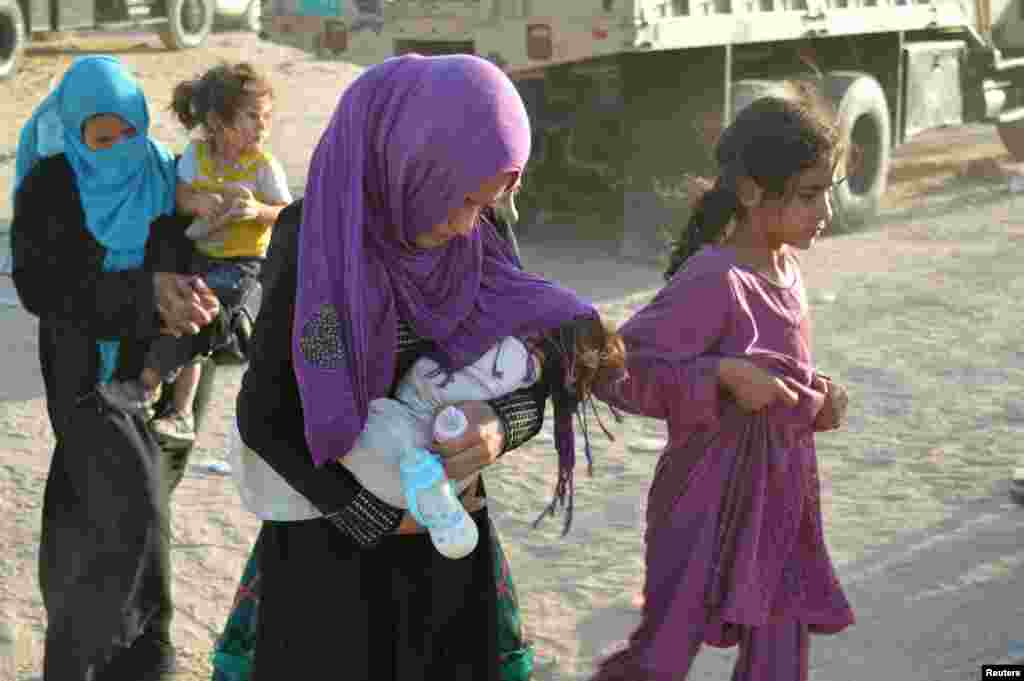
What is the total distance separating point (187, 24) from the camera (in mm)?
18188

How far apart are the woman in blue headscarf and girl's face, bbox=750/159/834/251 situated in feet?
3.79

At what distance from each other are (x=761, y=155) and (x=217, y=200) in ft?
3.92

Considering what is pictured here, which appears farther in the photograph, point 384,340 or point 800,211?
point 800,211

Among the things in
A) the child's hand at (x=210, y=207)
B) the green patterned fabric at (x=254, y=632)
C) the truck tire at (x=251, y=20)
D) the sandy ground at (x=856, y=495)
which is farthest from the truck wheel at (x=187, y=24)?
the green patterned fabric at (x=254, y=632)

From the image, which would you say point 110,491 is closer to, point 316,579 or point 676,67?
point 316,579

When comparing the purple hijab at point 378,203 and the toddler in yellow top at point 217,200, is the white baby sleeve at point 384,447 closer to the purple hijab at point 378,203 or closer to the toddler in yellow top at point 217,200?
the purple hijab at point 378,203

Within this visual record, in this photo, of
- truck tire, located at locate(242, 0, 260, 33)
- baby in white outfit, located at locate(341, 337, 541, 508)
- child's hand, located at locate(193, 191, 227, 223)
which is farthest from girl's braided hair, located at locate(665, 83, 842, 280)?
truck tire, located at locate(242, 0, 260, 33)

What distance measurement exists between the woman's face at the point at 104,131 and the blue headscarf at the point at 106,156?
0.01m

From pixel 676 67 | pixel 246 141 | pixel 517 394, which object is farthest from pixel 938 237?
pixel 517 394

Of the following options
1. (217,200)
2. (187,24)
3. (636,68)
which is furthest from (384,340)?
(187,24)

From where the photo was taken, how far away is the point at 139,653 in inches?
146

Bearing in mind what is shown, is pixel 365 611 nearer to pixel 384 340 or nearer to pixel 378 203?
pixel 384 340

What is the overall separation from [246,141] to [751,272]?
50.9 inches

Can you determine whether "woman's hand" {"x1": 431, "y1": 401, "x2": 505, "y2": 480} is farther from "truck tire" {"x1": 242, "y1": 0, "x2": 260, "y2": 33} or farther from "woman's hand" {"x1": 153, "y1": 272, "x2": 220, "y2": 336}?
"truck tire" {"x1": 242, "y1": 0, "x2": 260, "y2": 33}
